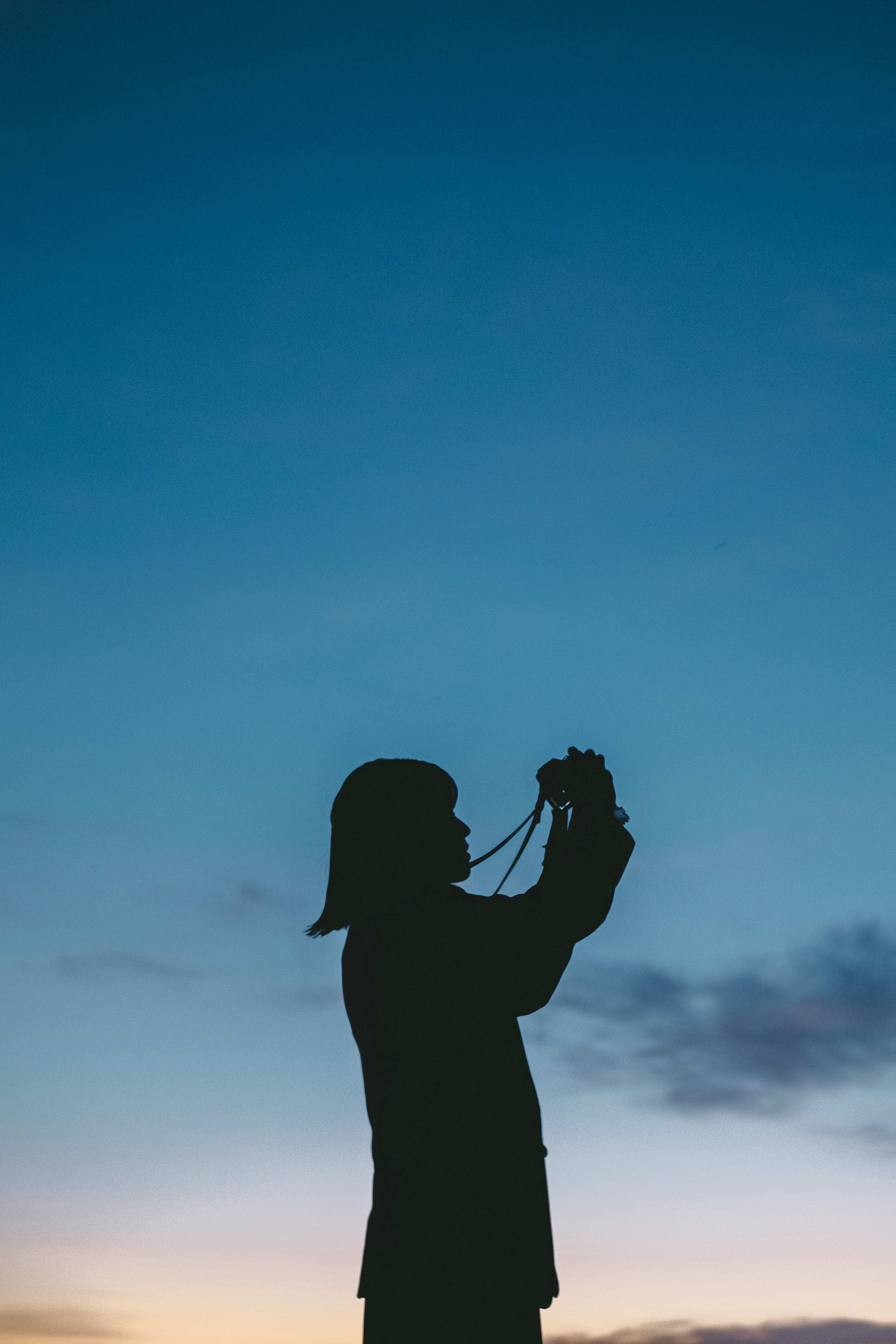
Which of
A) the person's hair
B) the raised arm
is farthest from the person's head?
the raised arm

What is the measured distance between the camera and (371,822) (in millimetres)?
3748

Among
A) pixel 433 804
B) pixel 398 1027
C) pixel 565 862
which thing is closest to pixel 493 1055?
pixel 398 1027

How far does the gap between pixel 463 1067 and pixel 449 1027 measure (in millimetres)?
114

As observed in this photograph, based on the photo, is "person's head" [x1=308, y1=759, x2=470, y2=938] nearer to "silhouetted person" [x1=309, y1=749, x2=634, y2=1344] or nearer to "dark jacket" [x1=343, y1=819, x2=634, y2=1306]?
"silhouetted person" [x1=309, y1=749, x2=634, y2=1344]

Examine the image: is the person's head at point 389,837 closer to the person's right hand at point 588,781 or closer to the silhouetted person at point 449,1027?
the silhouetted person at point 449,1027

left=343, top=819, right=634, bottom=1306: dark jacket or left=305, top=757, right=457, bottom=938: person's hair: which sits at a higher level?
left=305, top=757, right=457, bottom=938: person's hair

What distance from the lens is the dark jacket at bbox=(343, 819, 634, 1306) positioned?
120 inches

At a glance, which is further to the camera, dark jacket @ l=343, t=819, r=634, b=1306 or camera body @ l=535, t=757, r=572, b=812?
camera body @ l=535, t=757, r=572, b=812

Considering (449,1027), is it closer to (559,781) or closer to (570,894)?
(570,894)

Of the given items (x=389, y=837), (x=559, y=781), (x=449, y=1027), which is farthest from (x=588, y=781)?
(x=449, y=1027)

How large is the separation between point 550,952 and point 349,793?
81cm

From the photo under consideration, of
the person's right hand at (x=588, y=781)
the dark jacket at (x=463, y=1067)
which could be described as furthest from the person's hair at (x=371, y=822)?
the person's right hand at (x=588, y=781)

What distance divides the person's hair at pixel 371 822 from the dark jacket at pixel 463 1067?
0.41ft

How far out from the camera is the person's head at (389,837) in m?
3.69
